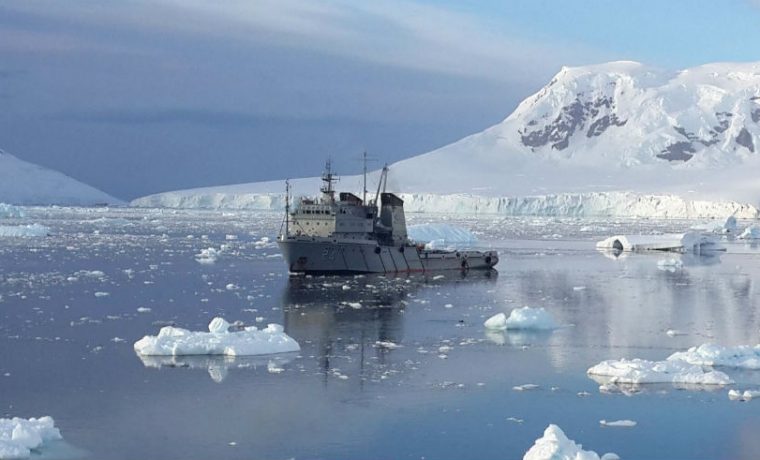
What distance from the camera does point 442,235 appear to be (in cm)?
4791

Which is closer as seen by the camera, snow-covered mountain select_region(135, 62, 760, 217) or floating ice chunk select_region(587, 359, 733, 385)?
floating ice chunk select_region(587, 359, 733, 385)

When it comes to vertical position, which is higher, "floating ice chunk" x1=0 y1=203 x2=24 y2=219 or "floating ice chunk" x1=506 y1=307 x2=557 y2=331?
"floating ice chunk" x1=0 y1=203 x2=24 y2=219

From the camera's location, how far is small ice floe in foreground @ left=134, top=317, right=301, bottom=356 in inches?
577

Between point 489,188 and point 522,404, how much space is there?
337 ft

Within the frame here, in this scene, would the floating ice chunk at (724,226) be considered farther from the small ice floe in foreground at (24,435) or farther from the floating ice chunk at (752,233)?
the small ice floe in foreground at (24,435)

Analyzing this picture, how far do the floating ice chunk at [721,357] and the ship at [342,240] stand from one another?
1571cm

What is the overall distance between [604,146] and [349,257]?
111m

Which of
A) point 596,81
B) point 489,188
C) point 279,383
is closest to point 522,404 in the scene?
point 279,383

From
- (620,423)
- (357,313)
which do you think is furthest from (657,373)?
(357,313)

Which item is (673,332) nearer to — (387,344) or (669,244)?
(387,344)

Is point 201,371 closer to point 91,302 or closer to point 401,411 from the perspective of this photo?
point 401,411

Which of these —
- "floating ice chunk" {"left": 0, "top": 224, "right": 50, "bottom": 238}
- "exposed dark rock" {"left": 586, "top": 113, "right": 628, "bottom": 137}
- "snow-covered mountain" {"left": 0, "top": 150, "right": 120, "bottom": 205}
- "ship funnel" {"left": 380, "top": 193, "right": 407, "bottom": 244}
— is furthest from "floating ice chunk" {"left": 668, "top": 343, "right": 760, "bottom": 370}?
"snow-covered mountain" {"left": 0, "top": 150, "right": 120, "bottom": 205}

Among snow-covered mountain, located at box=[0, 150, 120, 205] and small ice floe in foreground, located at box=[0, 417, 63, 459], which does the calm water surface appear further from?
snow-covered mountain, located at box=[0, 150, 120, 205]

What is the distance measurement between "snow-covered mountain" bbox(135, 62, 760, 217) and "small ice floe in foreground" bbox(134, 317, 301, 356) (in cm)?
8656
